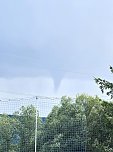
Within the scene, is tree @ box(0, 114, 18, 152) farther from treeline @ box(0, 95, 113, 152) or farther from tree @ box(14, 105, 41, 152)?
tree @ box(14, 105, 41, 152)

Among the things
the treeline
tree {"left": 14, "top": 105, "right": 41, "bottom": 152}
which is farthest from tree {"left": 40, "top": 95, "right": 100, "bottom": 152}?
tree {"left": 14, "top": 105, "right": 41, "bottom": 152}

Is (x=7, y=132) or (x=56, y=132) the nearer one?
(x=7, y=132)

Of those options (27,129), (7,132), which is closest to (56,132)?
(27,129)

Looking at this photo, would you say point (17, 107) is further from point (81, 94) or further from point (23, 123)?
point (81, 94)

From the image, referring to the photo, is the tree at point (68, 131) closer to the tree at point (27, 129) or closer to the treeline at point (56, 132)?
the treeline at point (56, 132)

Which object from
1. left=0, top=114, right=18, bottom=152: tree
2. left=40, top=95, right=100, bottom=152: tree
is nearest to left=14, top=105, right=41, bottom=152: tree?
left=0, top=114, right=18, bottom=152: tree

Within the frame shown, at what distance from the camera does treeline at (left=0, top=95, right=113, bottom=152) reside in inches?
443

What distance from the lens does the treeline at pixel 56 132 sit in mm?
11250

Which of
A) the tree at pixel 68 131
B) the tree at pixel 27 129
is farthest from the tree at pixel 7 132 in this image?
the tree at pixel 68 131

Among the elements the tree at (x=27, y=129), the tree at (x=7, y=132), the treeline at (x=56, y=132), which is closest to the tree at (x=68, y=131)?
the treeline at (x=56, y=132)

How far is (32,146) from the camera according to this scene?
444 inches

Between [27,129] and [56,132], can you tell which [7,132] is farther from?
[56,132]

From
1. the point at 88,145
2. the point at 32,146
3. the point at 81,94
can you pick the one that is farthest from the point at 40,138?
the point at 81,94

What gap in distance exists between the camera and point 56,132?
11.5 meters
